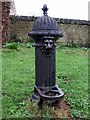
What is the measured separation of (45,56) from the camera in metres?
4.77

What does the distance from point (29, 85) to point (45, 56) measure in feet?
4.37

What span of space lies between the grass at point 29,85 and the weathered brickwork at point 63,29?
3901 mm

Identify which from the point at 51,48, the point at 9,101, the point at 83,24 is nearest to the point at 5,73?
the point at 9,101

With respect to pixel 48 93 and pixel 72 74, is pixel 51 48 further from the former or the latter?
pixel 72 74

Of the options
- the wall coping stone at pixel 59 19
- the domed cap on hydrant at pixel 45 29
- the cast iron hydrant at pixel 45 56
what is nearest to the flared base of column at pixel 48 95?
the cast iron hydrant at pixel 45 56

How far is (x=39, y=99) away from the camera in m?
4.62

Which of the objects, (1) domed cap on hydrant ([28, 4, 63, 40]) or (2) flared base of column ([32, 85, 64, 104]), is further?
(1) domed cap on hydrant ([28, 4, 63, 40])

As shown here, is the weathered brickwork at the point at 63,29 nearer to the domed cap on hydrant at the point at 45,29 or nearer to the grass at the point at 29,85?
the grass at the point at 29,85

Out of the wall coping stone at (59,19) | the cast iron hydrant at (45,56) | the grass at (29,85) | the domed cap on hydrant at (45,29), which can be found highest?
the wall coping stone at (59,19)

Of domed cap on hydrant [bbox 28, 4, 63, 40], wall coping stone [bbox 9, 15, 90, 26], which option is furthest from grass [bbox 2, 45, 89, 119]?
wall coping stone [bbox 9, 15, 90, 26]

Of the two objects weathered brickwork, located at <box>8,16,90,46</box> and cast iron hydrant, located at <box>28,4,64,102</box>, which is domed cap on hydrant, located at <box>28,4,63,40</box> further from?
weathered brickwork, located at <box>8,16,90,46</box>

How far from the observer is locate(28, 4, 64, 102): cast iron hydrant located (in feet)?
15.4

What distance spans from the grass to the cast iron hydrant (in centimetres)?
28

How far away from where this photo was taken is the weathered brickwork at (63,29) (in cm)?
1366
